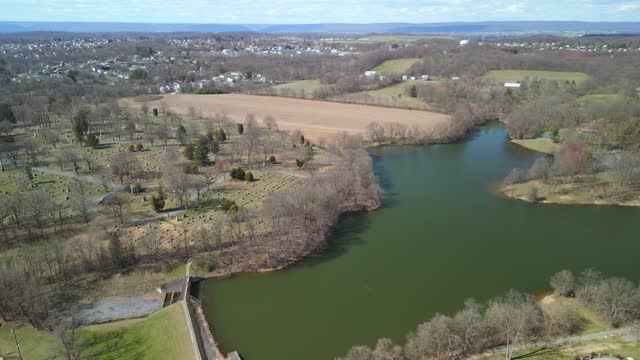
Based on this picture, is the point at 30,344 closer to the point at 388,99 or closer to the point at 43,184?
the point at 43,184

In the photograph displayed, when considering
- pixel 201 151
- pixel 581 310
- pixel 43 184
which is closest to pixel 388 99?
pixel 201 151

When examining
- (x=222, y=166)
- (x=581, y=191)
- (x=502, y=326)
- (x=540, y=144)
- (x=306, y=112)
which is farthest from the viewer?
(x=306, y=112)

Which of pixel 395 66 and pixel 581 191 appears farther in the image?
pixel 395 66

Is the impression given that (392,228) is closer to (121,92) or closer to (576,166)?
(576,166)

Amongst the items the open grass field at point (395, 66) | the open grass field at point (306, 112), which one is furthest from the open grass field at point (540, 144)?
the open grass field at point (395, 66)

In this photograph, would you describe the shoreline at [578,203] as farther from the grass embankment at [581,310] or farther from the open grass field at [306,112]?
the open grass field at [306,112]
